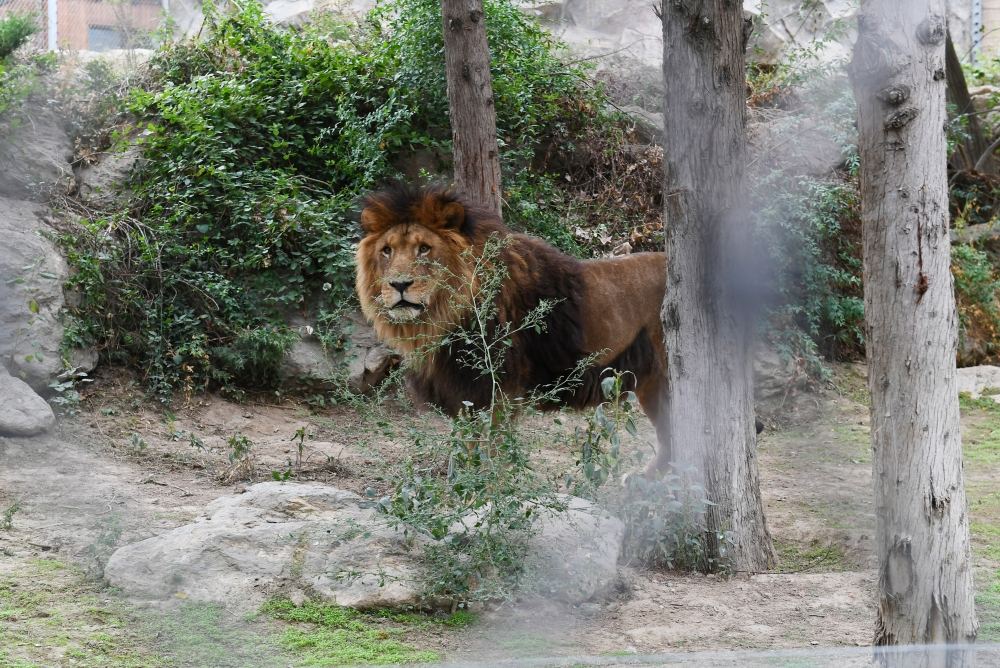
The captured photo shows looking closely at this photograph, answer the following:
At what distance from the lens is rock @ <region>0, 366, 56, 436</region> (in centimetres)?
646

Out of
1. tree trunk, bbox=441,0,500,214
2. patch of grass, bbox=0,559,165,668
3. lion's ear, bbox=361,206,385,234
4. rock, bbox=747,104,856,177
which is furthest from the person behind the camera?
rock, bbox=747,104,856,177

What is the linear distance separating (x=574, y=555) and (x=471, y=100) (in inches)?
159

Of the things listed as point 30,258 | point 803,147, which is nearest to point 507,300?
point 30,258

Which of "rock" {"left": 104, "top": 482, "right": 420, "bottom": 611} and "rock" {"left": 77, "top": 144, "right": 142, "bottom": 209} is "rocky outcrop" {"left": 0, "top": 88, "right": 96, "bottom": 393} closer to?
"rock" {"left": 77, "top": 144, "right": 142, "bottom": 209}

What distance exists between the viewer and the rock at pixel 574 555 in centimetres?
451

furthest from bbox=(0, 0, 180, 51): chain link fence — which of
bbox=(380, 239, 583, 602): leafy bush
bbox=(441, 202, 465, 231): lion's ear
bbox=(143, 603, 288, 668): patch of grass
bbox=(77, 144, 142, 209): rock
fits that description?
bbox=(143, 603, 288, 668): patch of grass

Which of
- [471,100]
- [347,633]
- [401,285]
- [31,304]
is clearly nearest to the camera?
[347,633]

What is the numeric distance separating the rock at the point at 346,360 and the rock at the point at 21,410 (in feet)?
6.64

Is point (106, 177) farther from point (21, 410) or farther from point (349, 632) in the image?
point (349, 632)

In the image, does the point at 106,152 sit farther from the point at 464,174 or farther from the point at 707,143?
the point at 707,143

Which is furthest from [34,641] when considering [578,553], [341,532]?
[578,553]

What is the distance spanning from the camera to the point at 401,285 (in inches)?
224

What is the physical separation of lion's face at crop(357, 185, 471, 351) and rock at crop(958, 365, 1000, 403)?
5911 millimetres

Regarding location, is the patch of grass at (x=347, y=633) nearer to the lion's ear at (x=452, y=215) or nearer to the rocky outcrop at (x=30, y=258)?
the lion's ear at (x=452, y=215)
